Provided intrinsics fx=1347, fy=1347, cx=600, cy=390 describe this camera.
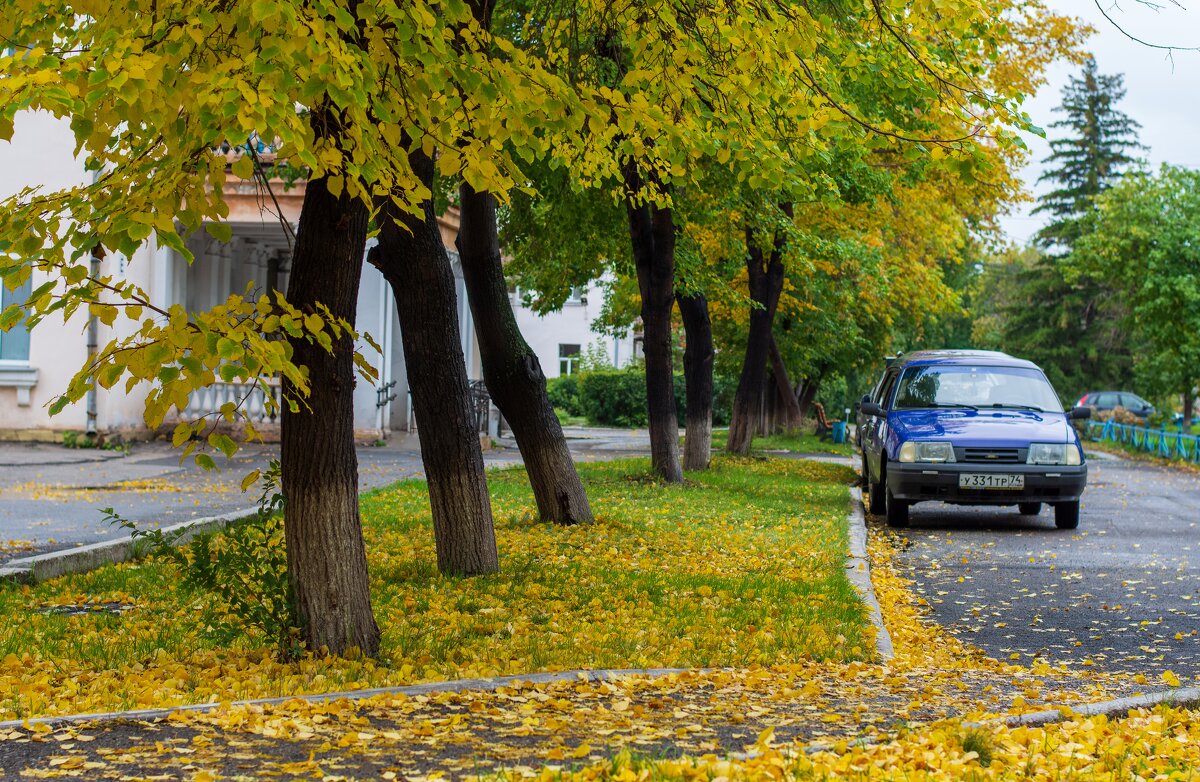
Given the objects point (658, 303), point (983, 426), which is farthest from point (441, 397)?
point (658, 303)

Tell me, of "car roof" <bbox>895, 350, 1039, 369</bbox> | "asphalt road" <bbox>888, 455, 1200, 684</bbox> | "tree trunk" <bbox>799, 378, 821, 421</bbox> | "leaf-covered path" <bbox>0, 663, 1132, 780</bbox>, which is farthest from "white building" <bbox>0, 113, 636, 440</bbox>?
"tree trunk" <bbox>799, 378, 821, 421</bbox>

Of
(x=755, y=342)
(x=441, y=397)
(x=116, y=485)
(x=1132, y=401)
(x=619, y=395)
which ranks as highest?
(x=755, y=342)

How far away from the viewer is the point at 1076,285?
2280 inches

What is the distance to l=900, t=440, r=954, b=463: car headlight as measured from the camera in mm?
14414

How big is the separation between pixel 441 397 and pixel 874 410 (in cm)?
822

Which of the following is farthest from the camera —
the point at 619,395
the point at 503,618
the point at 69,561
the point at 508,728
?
the point at 619,395

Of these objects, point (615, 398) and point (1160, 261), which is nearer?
point (1160, 261)

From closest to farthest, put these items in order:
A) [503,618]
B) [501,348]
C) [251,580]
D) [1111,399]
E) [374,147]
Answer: [374,147]
[251,580]
[503,618]
[501,348]
[1111,399]

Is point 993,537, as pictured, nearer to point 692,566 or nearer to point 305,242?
point 692,566

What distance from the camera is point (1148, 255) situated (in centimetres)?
3356

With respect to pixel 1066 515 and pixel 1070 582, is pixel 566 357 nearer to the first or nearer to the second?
pixel 1066 515

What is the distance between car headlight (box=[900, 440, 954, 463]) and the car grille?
132 mm

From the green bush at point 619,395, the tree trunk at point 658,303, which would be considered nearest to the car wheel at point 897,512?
the tree trunk at point 658,303

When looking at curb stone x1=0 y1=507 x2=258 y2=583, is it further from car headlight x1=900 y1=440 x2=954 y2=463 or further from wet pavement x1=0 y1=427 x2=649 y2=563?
car headlight x1=900 y1=440 x2=954 y2=463
